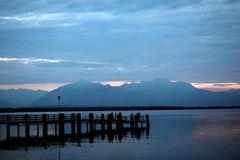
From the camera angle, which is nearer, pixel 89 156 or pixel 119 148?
pixel 89 156

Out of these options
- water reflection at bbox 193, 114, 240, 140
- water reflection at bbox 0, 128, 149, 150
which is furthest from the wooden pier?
water reflection at bbox 193, 114, 240, 140

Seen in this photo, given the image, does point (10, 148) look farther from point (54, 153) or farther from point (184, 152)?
point (184, 152)

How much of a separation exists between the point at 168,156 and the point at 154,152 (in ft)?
11.7

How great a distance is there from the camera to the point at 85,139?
62.0m

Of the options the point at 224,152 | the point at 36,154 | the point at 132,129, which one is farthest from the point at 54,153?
the point at 132,129

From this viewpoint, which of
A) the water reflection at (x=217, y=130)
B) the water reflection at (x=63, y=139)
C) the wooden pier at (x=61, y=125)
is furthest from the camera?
the water reflection at (x=217, y=130)

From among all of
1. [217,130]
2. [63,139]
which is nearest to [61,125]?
[63,139]

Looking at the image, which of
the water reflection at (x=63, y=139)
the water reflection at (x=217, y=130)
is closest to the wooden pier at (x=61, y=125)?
the water reflection at (x=63, y=139)

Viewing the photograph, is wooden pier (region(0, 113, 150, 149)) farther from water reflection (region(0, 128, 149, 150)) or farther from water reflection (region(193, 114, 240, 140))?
water reflection (region(193, 114, 240, 140))

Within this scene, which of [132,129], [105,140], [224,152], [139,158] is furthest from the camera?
[132,129]

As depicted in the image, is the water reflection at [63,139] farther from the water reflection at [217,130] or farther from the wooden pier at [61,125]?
the water reflection at [217,130]

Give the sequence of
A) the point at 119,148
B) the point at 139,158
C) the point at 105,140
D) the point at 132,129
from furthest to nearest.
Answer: the point at 132,129, the point at 105,140, the point at 119,148, the point at 139,158

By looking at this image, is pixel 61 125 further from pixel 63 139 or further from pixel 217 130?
pixel 217 130

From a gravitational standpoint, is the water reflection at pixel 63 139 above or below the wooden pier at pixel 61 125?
below
